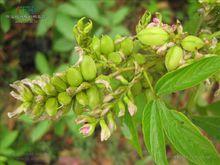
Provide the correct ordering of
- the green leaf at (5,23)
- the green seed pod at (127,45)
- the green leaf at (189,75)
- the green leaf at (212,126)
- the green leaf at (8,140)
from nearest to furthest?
the green leaf at (189,75), the green seed pod at (127,45), the green leaf at (212,126), the green leaf at (5,23), the green leaf at (8,140)

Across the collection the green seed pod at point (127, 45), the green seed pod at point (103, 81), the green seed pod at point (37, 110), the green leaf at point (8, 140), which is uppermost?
the green seed pod at point (127, 45)

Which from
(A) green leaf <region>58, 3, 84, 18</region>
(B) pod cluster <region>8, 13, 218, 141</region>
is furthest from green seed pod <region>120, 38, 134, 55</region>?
(A) green leaf <region>58, 3, 84, 18</region>

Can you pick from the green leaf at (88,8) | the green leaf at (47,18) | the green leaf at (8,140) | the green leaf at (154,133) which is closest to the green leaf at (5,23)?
the green leaf at (47,18)

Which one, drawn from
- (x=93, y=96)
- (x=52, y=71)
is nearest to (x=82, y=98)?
(x=93, y=96)

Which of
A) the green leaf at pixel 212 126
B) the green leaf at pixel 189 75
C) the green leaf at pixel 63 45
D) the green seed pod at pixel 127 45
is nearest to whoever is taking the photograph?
the green leaf at pixel 189 75

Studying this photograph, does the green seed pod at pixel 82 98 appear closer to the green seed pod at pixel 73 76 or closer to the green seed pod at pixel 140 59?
the green seed pod at pixel 73 76

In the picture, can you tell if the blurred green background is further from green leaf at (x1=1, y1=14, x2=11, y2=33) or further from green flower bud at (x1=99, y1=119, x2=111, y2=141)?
green flower bud at (x1=99, y1=119, x2=111, y2=141)

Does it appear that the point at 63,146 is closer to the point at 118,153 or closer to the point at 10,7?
the point at 118,153
